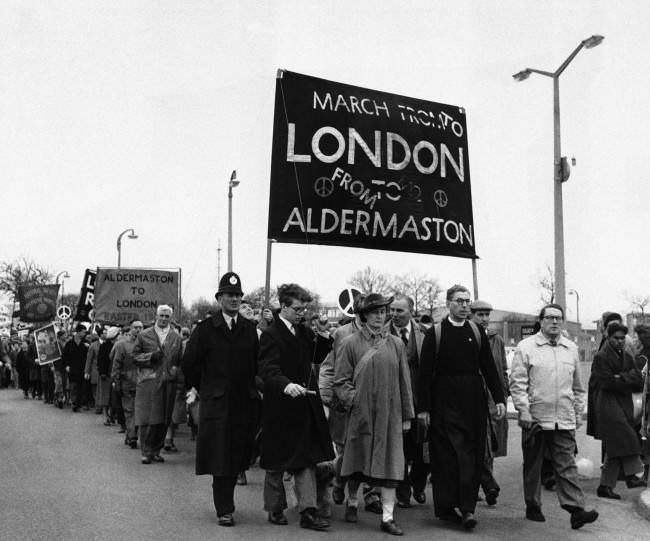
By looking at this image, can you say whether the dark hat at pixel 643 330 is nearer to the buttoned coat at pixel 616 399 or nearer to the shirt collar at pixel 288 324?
the buttoned coat at pixel 616 399

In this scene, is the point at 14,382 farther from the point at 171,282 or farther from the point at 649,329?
the point at 649,329

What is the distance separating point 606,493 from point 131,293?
45.7 ft

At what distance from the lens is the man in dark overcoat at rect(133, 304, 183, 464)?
11.4 metres

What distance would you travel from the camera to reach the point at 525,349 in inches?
305

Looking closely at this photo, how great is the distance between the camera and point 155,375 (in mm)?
11820

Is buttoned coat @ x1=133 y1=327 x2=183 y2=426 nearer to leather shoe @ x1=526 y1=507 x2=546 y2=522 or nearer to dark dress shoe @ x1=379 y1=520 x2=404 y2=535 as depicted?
dark dress shoe @ x1=379 y1=520 x2=404 y2=535

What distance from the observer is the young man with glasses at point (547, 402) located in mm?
7480

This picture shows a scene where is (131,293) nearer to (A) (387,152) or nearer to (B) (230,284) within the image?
(A) (387,152)

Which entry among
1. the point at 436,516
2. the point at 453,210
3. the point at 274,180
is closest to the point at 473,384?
the point at 436,516

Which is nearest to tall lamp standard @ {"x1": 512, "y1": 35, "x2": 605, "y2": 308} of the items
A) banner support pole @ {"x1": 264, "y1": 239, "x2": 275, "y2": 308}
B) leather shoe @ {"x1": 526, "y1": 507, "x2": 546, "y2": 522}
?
banner support pole @ {"x1": 264, "y1": 239, "x2": 275, "y2": 308}

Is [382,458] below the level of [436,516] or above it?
above

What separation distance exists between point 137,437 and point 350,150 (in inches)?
214

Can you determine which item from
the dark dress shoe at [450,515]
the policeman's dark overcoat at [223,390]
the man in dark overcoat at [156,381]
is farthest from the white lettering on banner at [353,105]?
the dark dress shoe at [450,515]

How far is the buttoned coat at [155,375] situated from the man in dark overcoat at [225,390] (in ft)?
12.4
